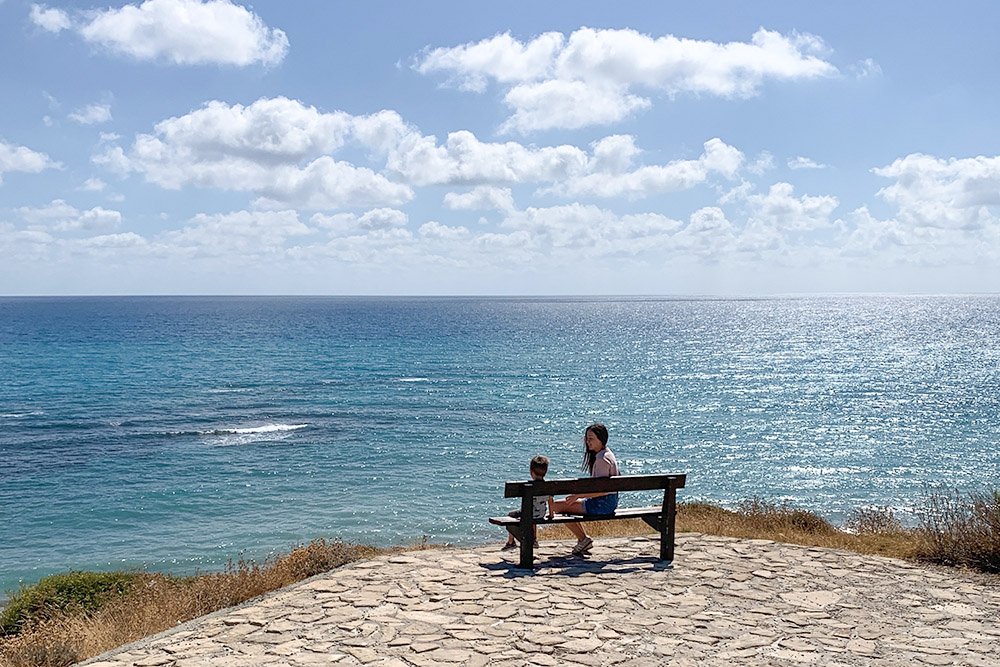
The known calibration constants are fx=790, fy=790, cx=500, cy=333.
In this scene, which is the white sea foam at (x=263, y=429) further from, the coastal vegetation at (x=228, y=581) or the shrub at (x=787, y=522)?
the shrub at (x=787, y=522)

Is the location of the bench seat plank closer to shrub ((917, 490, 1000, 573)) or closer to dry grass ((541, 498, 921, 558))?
dry grass ((541, 498, 921, 558))

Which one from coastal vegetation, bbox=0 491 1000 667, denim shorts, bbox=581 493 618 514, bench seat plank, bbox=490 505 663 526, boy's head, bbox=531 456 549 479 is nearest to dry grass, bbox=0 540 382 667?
coastal vegetation, bbox=0 491 1000 667

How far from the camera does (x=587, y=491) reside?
31.8ft

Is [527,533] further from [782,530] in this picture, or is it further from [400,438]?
[400,438]

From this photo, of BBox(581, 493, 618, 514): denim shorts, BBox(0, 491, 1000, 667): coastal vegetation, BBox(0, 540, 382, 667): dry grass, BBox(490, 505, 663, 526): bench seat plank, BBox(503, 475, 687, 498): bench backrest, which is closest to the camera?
BBox(0, 540, 382, 667): dry grass

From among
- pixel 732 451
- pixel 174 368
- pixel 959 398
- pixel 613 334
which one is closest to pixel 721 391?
pixel 959 398

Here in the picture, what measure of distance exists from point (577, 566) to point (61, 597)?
8.83 meters

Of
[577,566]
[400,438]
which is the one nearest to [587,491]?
[577,566]

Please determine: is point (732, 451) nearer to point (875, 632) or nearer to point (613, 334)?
point (875, 632)

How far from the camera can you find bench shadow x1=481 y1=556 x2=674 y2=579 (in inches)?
379

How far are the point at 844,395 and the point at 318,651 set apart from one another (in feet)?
174

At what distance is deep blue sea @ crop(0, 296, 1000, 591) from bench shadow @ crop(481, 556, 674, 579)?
39.0 ft

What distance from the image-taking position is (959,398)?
167 feet

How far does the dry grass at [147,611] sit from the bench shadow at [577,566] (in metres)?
2.52
